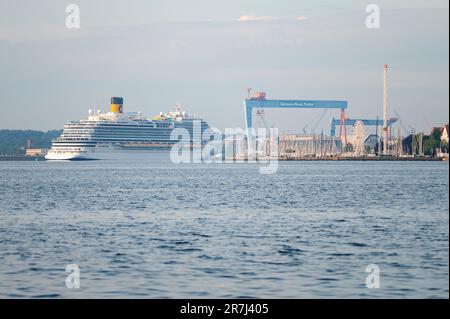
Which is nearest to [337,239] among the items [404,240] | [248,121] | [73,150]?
[404,240]

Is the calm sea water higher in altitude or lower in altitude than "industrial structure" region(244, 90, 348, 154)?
lower

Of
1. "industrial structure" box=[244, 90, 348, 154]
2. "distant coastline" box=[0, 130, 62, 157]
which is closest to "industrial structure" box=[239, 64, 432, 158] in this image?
"industrial structure" box=[244, 90, 348, 154]

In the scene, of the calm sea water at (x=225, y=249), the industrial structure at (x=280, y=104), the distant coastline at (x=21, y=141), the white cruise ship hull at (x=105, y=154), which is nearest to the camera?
the calm sea water at (x=225, y=249)

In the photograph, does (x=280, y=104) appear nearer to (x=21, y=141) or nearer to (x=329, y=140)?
(x=329, y=140)

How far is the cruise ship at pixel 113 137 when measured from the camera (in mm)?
95438

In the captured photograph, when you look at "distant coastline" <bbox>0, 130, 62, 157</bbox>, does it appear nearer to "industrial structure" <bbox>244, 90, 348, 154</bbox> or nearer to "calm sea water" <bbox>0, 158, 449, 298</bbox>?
"industrial structure" <bbox>244, 90, 348, 154</bbox>

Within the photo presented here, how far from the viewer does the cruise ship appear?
95438mm

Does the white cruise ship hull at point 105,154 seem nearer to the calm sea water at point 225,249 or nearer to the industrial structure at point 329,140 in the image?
the industrial structure at point 329,140

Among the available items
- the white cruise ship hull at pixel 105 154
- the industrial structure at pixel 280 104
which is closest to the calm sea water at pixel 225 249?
the white cruise ship hull at pixel 105 154

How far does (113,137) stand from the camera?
95.6 m

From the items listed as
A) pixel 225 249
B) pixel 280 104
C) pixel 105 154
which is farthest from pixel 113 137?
pixel 225 249
